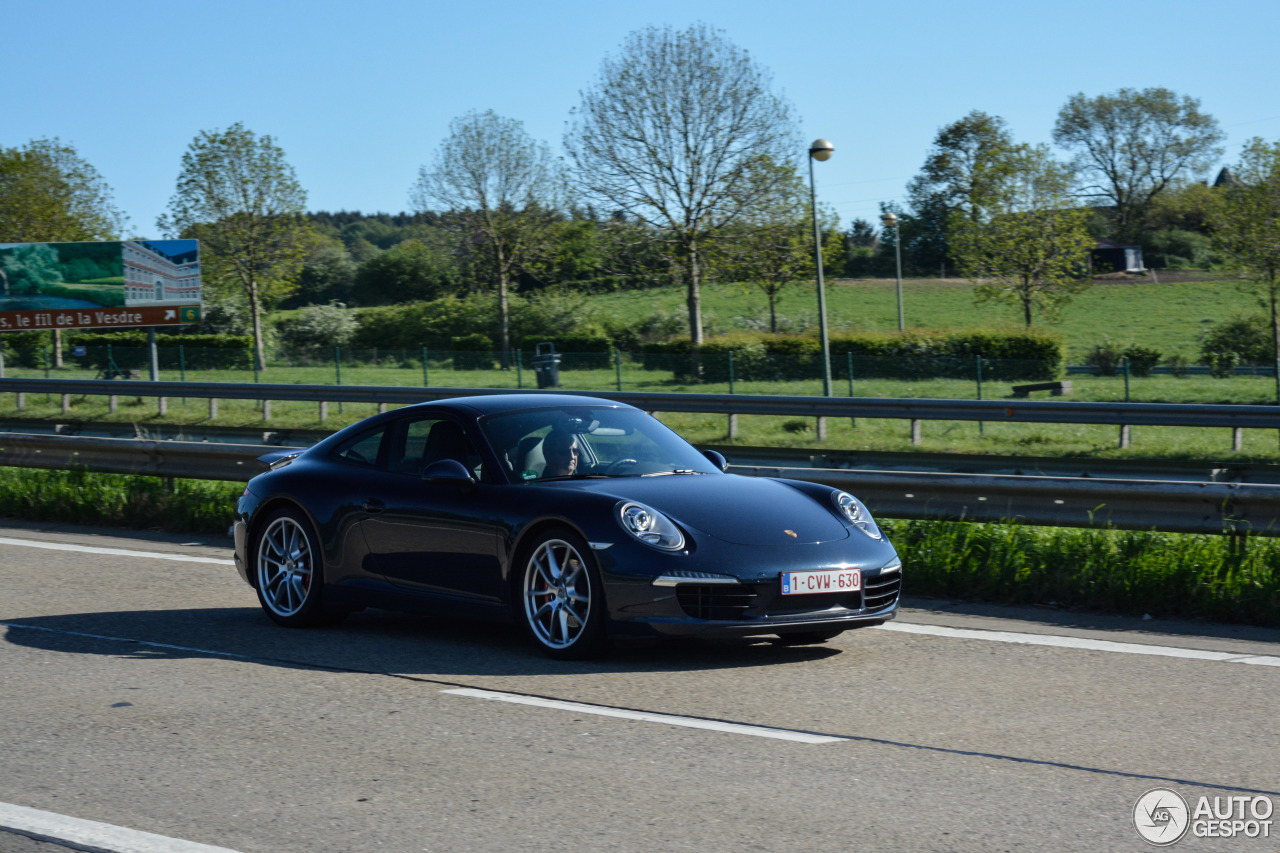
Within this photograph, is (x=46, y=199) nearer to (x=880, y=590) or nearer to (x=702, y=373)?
(x=702, y=373)

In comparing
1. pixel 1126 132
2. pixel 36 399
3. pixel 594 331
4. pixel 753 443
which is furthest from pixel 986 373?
pixel 1126 132

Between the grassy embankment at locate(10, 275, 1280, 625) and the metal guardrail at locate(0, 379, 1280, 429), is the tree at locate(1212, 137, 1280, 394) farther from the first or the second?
the metal guardrail at locate(0, 379, 1280, 429)

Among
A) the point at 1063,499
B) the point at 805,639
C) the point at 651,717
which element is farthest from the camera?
the point at 1063,499

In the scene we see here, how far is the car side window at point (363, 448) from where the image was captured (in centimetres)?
756

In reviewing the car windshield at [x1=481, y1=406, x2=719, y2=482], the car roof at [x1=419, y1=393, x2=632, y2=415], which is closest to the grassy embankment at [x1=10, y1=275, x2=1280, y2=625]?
the car windshield at [x1=481, y1=406, x2=719, y2=482]

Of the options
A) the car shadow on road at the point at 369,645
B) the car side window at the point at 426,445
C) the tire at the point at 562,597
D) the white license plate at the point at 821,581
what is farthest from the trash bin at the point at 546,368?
the white license plate at the point at 821,581

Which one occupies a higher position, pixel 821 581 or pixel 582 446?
pixel 582 446

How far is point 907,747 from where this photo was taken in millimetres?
4949

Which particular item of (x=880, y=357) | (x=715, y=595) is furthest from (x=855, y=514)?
(x=880, y=357)

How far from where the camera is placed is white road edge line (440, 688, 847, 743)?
201 inches

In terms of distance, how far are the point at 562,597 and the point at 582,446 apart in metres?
0.96

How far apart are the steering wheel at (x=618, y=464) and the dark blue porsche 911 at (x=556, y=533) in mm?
14

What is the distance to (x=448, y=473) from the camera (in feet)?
22.5

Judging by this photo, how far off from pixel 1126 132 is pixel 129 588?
322 feet
